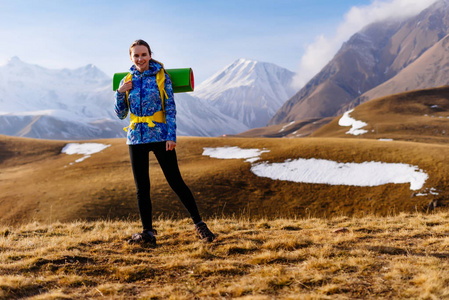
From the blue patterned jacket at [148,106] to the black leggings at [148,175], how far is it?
20 cm

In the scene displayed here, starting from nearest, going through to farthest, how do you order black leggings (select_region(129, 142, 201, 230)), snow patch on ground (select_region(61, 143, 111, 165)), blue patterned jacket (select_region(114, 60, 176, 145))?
blue patterned jacket (select_region(114, 60, 176, 145)), black leggings (select_region(129, 142, 201, 230)), snow patch on ground (select_region(61, 143, 111, 165))

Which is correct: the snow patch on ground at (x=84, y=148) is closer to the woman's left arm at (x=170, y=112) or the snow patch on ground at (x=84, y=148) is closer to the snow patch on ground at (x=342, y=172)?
the snow patch on ground at (x=342, y=172)

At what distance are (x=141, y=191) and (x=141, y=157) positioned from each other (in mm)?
807

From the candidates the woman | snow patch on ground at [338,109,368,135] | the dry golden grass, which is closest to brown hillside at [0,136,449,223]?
the dry golden grass

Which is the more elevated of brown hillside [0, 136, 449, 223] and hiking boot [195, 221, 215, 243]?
hiking boot [195, 221, 215, 243]

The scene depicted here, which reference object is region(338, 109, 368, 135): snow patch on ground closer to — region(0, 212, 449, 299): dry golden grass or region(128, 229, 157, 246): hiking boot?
region(0, 212, 449, 299): dry golden grass

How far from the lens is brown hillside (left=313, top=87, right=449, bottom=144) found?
6972 centimetres

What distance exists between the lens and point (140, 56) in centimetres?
647

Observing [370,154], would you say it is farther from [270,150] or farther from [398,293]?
[398,293]

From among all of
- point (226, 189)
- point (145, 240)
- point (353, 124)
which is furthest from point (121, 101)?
point (353, 124)

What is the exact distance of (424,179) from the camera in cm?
2928

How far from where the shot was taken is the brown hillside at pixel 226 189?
89.9 ft

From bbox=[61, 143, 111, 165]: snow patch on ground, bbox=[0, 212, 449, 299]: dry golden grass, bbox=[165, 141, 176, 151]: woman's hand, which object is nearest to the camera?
bbox=[0, 212, 449, 299]: dry golden grass

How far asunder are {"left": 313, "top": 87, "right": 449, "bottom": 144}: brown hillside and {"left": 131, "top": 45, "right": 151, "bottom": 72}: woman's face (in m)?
67.3
